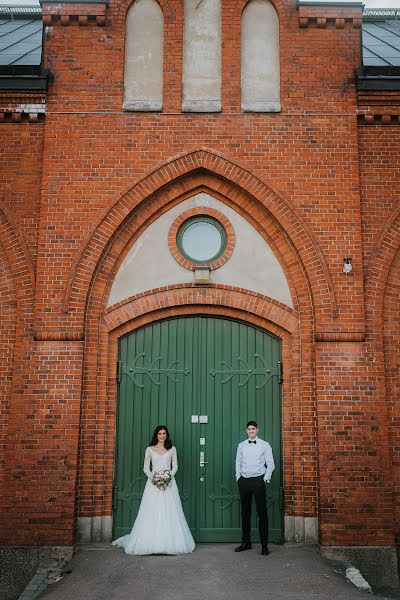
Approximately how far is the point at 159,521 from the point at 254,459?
5.15 ft

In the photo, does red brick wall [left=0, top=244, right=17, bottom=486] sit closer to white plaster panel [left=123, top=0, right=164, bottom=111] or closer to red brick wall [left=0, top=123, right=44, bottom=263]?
red brick wall [left=0, top=123, right=44, bottom=263]

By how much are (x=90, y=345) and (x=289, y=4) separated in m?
6.47

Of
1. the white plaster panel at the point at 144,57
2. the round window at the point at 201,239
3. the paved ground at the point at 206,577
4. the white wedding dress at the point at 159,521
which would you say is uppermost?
the white plaster panel at the point at 144,57

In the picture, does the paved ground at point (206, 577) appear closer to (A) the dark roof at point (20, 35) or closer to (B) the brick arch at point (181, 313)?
(B) the brick arch at point (181, 313)

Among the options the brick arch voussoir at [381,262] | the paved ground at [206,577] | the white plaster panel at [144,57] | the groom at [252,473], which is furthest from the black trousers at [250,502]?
the white plaster panel at [144,57]

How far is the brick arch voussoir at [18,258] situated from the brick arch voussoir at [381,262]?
17.2 ft

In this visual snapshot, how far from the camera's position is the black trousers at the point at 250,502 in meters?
8.25

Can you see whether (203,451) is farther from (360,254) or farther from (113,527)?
(360,254)

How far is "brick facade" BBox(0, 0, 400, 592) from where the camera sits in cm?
850

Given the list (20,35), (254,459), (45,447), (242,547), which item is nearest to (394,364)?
(254,459)

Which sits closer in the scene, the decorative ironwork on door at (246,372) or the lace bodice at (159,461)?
the lace bodice at (159,461)

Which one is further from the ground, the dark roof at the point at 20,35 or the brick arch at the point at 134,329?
the dark roof at the point at 20,35

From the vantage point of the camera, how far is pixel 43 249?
9.10 m

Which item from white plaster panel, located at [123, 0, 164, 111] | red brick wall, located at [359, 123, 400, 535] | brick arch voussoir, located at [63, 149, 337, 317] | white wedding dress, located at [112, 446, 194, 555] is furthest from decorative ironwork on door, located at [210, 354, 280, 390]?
white plaster panel, located at [123, 0, 164, 111]
